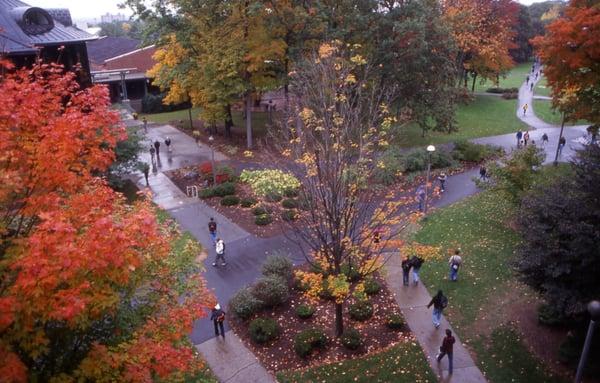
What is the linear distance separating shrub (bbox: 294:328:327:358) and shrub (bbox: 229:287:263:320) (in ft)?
6.16

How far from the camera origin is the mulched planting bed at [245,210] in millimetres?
20062

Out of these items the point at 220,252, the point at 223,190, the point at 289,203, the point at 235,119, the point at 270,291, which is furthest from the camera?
the point at 235,119

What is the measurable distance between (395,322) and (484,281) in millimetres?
4107

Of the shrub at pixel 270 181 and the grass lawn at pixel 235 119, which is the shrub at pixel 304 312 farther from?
the grass lawn at pixel 235 119

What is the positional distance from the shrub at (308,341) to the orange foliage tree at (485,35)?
35.4m

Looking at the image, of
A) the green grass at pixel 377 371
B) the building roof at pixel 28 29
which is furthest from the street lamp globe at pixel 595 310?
the building roof at pixel 28 29

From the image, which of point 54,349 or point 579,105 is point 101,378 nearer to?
point 54,349

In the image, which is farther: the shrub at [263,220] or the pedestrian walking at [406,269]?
the shrub at [263,220]

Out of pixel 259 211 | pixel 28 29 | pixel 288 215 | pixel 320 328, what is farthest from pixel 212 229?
pixel 28 29

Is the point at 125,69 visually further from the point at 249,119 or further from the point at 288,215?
the point at 288,215

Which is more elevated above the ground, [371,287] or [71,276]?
[71,276]

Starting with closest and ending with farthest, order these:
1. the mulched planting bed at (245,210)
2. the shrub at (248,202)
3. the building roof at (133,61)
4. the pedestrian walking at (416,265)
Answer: the pedestrian walking at (416,265)
the mulched planting bed at (245,210)
the shrub at (248,202)
the building roof at (133,61)

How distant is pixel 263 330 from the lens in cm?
1305

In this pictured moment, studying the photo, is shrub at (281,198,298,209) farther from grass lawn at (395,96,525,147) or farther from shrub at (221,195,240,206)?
grass lawn at (395,96,525,147)
